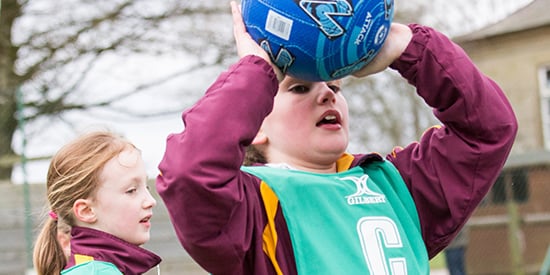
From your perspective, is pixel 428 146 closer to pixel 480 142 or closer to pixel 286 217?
pixel 480 142

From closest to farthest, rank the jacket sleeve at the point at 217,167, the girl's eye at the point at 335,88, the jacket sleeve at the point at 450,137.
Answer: the jacket sleeve at the point at 217,167 < the jacket sleeve at the point at 450,137 < the girl's eye at the point at 335,88

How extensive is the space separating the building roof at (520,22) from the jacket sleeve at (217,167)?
66.2 ft

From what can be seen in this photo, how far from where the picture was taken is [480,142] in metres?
2.56

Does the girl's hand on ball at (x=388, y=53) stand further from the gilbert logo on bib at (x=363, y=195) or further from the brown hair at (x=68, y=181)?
the brown hair at (x=68, y=181)

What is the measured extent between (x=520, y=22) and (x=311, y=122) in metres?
22.7

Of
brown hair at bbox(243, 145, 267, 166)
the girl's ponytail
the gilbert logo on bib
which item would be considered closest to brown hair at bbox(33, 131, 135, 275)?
the girl's ponytail

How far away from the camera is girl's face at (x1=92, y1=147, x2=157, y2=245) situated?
2.97 m

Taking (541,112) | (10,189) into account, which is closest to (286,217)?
(10,189)

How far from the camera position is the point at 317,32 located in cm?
230

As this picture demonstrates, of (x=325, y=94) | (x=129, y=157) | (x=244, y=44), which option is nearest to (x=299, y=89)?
(x=325, y=94)

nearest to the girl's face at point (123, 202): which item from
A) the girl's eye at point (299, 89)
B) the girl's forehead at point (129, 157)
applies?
the girl's forehead at point (129, 157)

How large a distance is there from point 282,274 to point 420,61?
765 mm

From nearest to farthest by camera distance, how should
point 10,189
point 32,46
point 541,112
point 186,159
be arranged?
1. point 186,159
2. point 10,189
3. point 32,46
4. point 541,112

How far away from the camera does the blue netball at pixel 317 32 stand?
7.52 ft
